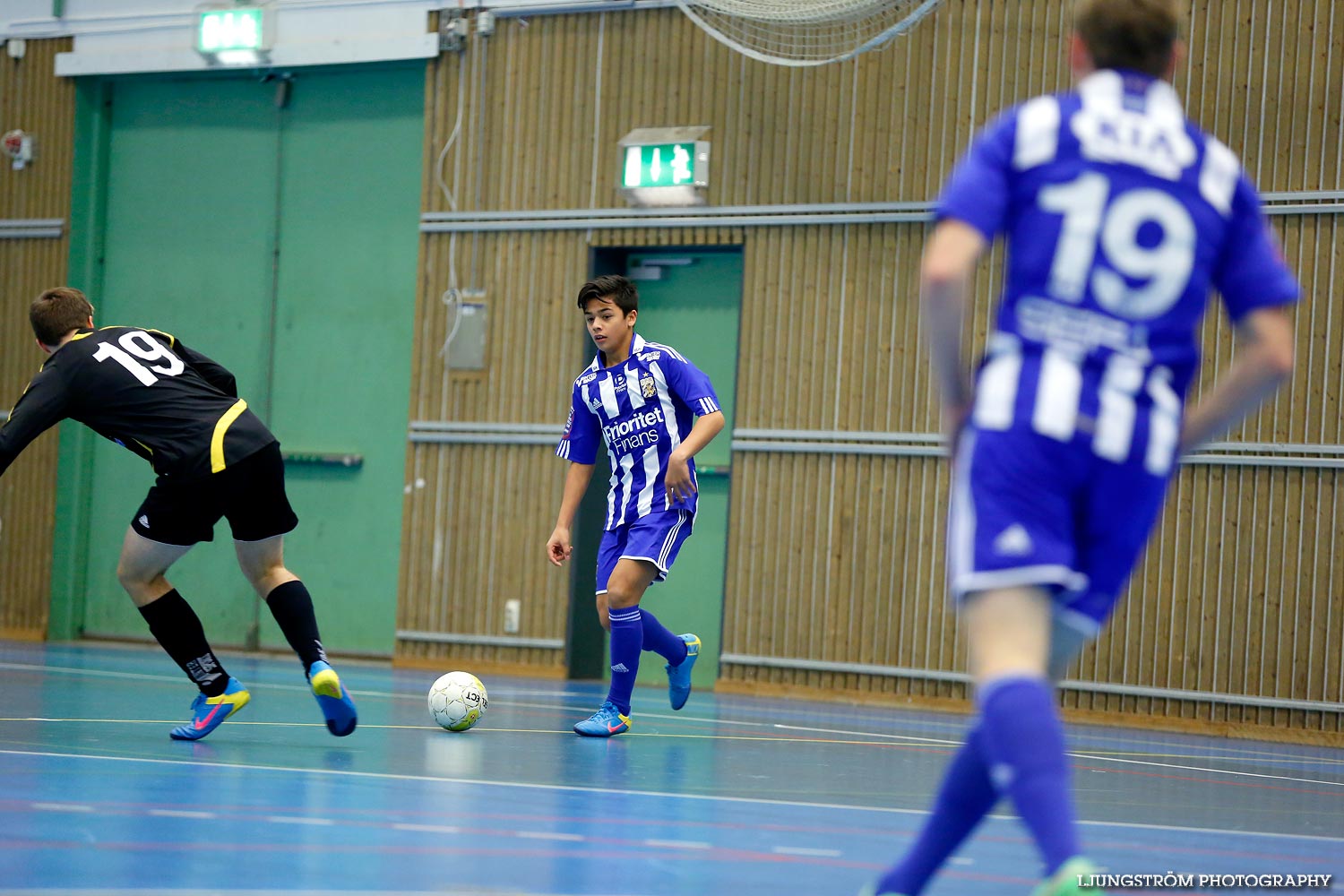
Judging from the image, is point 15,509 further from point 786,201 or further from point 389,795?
point 389,795

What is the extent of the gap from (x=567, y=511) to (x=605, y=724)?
941 millimetres

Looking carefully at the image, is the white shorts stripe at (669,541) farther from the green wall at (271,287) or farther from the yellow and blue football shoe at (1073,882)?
the green wall at (271,287)

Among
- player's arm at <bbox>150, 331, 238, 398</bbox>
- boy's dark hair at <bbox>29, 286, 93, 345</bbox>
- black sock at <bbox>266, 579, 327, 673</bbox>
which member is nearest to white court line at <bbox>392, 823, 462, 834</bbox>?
black sock at <bbox>266, 579, 327, 673</bbox>

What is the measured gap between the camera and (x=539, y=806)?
4227 mm

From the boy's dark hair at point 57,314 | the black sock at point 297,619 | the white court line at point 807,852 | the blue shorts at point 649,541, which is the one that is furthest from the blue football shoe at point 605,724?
the white court line at point 807,852

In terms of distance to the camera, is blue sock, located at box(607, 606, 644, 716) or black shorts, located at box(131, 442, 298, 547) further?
blue sock, located at box(607, 606, 644, 716)

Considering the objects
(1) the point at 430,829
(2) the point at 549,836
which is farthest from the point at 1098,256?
(1) the point at 430,829

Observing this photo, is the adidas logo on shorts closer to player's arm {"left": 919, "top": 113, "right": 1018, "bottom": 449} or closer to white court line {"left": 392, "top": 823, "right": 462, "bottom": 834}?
player's arm {"left": 919, "top": 113, "right": 1018, "bottom": 449}

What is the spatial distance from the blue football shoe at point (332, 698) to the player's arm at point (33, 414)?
1.19m

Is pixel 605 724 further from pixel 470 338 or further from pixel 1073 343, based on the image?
pixel 470 338

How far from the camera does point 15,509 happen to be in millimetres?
12969

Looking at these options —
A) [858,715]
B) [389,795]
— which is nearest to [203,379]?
[389,795]

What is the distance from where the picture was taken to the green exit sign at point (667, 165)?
10.9 m

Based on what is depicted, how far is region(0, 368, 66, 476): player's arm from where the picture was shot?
4907mm
